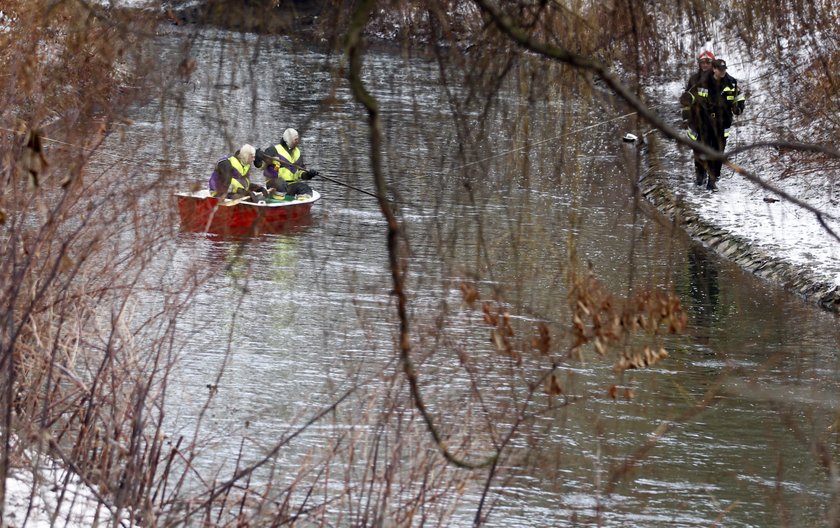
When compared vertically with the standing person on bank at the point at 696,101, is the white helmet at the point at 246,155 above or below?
below

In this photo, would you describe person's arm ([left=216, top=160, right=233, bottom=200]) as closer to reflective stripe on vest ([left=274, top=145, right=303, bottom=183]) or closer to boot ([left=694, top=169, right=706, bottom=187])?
reflective stripe on vest ([left=274, top=145, right=303, bottom=183])

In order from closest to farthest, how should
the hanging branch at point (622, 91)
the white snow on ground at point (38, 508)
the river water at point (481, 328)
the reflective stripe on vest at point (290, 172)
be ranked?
the hanging branch at point (622, 91) < the river water at point (481, 328) < the white snow on ground at point (38, 508) < the reflective stripe on vest at point (290, 172)

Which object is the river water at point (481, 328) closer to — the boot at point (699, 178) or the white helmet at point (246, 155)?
the white helmet at point (246, 155)

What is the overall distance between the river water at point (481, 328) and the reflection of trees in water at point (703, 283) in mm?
38

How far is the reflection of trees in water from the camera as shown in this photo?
1159 cm

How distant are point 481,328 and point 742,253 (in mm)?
4607

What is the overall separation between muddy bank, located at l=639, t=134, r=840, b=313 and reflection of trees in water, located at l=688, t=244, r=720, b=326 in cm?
25

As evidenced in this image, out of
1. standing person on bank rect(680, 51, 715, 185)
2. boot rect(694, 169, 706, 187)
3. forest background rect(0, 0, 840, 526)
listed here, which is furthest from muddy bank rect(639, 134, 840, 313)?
standing person on bank rect(680, 51, 715, 185)

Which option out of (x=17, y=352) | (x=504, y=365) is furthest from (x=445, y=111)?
(x=504, y=365)

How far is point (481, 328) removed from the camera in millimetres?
9992

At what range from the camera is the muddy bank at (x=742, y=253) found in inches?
462

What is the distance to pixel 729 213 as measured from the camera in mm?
14570

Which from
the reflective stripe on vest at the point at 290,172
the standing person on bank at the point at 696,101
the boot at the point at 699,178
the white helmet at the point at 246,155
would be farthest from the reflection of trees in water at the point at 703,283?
the standing person on bank at the point at 696,101

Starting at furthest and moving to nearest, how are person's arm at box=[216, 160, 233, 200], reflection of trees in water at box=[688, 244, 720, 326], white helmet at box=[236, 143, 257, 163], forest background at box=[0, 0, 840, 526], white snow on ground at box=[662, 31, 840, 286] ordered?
reflection of trees in water at box=[688, 244, 720, 326]
white snow on ground at box=[662, 31, 840, 286]
white helmet at box=[236, 143, 257, 163]
person's arm at box=[216, 160, 233, 200]
forest background at box=[0, 0, 840, 526]
